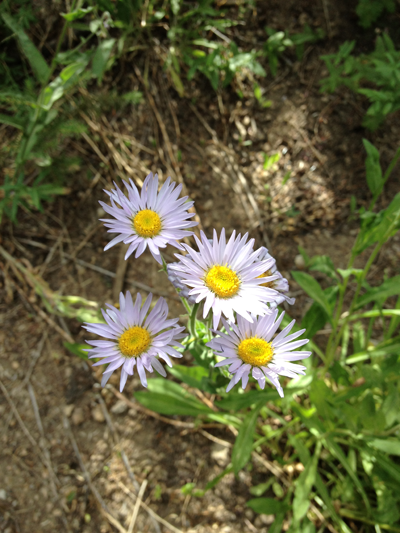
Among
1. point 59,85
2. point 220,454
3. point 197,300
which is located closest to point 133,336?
point 197,300

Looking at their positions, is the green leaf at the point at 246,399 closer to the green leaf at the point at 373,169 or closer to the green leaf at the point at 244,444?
the green leaf at the point at 244,444

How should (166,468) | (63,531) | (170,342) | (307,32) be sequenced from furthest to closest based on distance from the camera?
(307,32), (166,468), (63,531), (170,342)

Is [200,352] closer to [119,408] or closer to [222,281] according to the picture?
[222,281]

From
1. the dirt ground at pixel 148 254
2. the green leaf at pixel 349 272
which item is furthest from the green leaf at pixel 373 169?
the dirt ground at pixel 148 254

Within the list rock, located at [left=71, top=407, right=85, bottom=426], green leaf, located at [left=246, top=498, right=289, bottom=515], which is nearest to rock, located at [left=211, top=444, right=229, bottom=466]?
green leaf, located at [left=246, top=498, right=289, bottom=515]

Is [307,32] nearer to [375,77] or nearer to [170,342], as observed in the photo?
[375,77]

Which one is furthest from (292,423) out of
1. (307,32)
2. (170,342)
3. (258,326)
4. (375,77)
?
(307,32)
